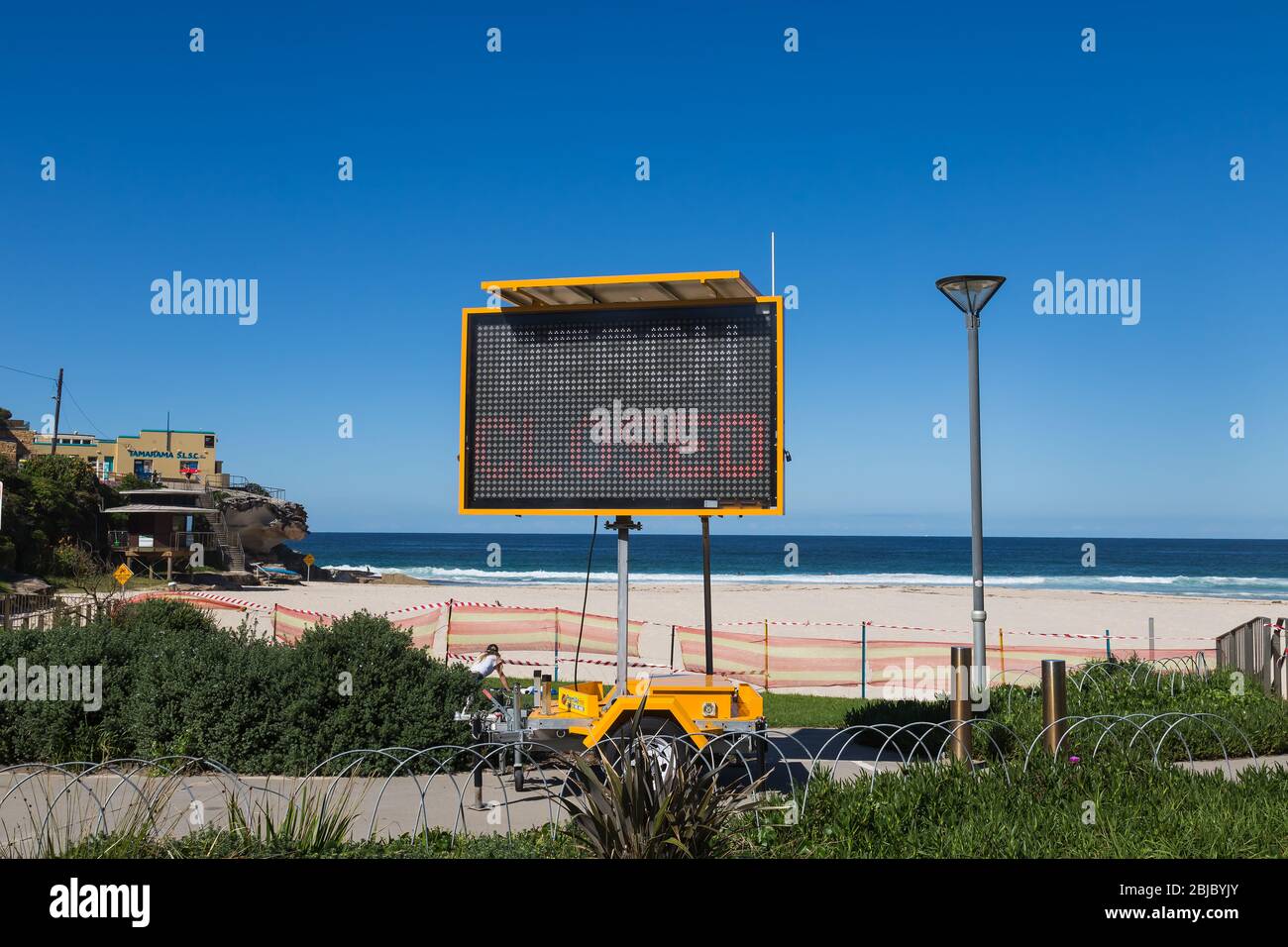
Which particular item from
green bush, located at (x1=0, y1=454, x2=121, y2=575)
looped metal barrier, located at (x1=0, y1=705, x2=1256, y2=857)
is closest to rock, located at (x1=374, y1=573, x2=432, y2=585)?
green bush, located at (x1=0, y1=454, x2=121, y2=575)

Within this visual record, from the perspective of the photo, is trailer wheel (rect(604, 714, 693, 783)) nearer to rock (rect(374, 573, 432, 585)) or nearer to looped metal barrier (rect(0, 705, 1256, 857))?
looped metal barrier (rect(0, 705, 1256, 857))


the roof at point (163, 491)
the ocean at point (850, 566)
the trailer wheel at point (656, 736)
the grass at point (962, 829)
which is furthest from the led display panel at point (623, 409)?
the ocean at point (850, 566)

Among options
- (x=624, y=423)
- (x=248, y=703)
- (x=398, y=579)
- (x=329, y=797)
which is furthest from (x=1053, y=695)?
(x=398, y=579)

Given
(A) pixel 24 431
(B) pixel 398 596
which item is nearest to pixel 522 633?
(B) pixel 398 596

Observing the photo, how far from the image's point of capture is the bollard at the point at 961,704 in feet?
31.2

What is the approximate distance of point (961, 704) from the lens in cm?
973

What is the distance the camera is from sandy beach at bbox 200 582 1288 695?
30234mm

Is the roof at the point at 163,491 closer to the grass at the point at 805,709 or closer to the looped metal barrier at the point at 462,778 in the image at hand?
the grass at the point at 805,709

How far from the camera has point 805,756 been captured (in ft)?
38.5

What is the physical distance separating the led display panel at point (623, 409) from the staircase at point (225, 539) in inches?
1990
